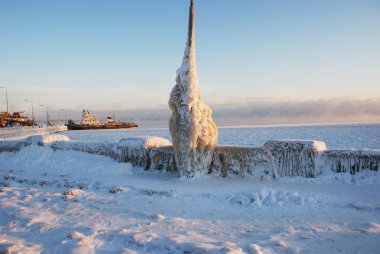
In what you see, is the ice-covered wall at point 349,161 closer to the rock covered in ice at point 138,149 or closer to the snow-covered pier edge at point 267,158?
the snow-covered pier edge at point 267,158

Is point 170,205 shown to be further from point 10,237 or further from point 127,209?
point 10,237

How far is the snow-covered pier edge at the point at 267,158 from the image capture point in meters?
9.20

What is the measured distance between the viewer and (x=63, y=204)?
741 cm

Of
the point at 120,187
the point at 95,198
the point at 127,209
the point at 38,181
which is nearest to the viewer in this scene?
the point at 127,209

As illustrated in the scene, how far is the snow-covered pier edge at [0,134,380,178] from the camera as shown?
9.20 m

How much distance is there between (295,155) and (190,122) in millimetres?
3503

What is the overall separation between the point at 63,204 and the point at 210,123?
5.75 metres

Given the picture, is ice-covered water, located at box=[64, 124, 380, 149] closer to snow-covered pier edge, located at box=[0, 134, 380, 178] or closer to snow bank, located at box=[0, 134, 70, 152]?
snow-covered pier edge, located at box=[0, 134, 380, 178]

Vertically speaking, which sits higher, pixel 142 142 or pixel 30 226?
pixel 142 142

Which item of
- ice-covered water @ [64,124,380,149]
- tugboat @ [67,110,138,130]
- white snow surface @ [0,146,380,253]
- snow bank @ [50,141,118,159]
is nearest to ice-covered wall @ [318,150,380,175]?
white snow surface @ [0,146,380,253]

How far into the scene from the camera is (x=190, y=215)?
262 inches

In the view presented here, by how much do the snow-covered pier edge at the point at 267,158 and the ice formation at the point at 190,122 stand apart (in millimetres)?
507

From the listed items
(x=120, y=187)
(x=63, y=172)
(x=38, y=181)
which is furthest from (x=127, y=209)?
(x=63, y=172)

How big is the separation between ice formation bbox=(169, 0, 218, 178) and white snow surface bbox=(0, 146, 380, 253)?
2.12 ft
